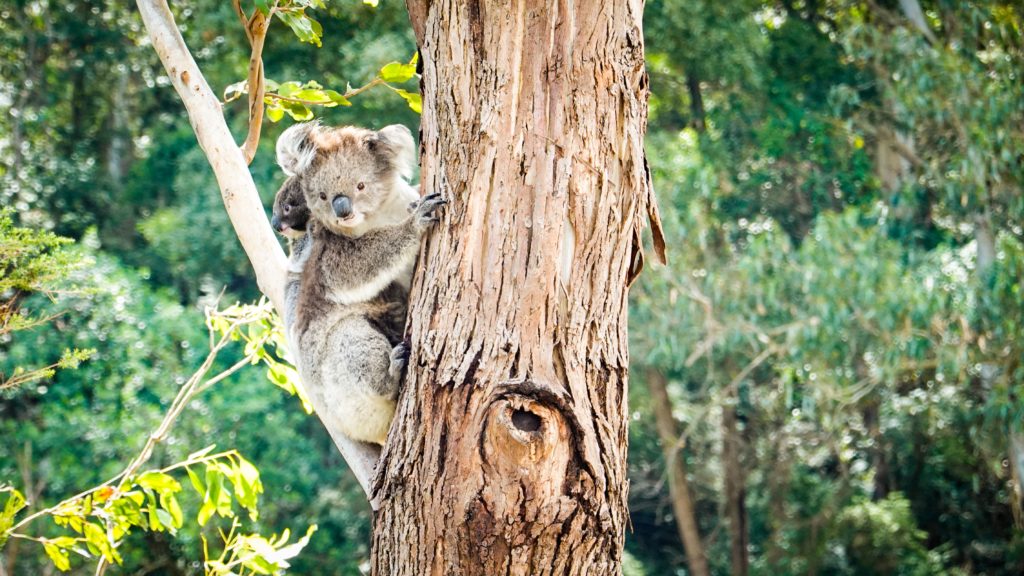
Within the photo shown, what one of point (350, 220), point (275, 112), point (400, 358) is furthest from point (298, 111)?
point (400, 358)

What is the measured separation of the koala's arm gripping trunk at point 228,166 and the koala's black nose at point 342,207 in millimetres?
211

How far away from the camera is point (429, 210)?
2205 millimetres

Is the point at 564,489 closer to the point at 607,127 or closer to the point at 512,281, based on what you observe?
the point at 512,281

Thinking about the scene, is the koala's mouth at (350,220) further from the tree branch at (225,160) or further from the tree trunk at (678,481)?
the tree trunk at (678,481)

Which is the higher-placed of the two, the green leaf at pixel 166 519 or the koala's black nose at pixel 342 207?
the koala's black nose at pixel 342 207

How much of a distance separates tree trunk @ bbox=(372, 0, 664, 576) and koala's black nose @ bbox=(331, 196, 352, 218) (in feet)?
2.52

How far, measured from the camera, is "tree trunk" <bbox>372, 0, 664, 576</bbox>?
6.47ft

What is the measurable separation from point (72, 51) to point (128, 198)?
191 centimetres

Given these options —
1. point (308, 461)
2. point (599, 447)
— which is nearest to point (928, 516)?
point (308, 461)

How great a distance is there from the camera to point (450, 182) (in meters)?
2.18

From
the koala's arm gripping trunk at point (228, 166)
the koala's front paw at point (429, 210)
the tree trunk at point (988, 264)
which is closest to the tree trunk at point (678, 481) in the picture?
the tree trunk at point (988, 264)

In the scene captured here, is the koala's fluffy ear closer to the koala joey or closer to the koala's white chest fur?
the koala joey

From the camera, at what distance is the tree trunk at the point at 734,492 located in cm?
1124

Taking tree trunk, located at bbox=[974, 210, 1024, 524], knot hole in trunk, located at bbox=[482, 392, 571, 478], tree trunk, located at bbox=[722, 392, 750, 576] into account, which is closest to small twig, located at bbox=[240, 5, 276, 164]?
knot hole in trunk, located at bbox=[482, 392, 571, 478]
